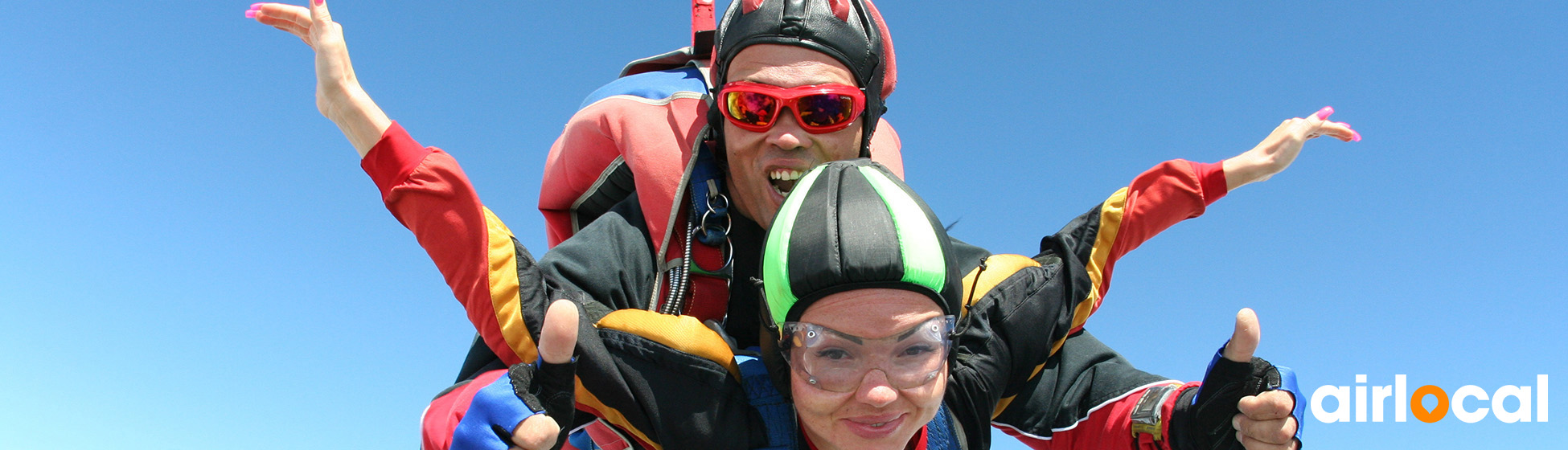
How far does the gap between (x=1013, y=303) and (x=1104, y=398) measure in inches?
20.8

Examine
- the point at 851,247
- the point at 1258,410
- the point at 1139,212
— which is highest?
the point at 1139,212

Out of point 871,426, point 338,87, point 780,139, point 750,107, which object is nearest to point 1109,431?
point 871,426

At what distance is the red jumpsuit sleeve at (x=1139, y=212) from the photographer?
12.4 ft

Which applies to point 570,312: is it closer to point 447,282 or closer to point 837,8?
point 447,282

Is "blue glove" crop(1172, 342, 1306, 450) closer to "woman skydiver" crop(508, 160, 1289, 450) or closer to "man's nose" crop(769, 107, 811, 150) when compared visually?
"woman skydiver" crop(508, 160, 1289, 450)

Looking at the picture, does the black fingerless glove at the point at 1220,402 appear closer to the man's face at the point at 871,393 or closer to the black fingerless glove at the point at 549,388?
the man's face at the point at 871,393

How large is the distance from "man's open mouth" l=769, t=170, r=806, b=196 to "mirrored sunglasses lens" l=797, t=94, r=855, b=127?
0.17 meters

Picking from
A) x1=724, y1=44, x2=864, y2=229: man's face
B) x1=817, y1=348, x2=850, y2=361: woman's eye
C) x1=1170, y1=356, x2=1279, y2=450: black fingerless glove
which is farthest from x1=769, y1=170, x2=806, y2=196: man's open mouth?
x1=1170, y1=356, x2=1279, y2=450: black fingerless glove

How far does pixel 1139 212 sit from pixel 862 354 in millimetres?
1415

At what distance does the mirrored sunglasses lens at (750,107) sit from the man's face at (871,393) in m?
1.14

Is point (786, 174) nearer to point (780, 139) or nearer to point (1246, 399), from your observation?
point (780, 139)

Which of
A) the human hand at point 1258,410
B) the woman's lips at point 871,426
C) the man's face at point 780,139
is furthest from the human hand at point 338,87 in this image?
the human hand at point 1258,410

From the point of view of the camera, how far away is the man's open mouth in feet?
12.8

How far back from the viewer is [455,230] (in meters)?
3.15
